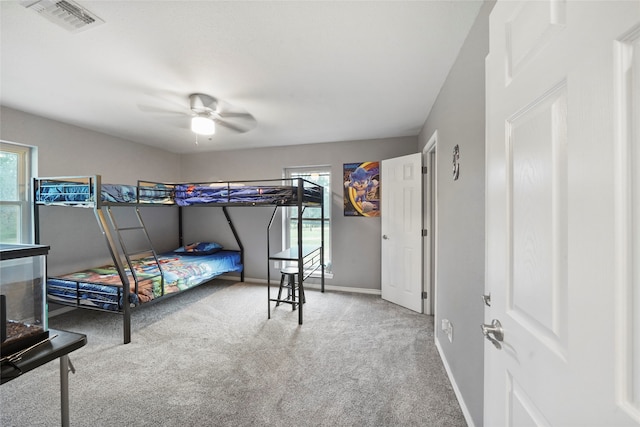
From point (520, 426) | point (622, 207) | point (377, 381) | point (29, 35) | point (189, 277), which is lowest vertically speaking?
point (377, 381)

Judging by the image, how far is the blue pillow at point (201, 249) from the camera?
14.5ft

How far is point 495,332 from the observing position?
87 cm

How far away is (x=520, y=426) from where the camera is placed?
75 centimetres

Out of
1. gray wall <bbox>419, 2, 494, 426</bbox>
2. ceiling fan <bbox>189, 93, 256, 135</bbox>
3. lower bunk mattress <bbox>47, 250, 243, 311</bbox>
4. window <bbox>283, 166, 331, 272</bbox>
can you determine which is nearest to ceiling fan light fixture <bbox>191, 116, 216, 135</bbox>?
ceiling fan <bbox>189, 93, 256, 135</bbox>

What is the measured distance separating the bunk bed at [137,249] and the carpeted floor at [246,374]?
0.34 metres

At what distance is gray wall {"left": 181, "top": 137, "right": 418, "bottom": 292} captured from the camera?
4.08m

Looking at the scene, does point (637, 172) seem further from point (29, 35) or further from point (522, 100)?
point (29, 35)

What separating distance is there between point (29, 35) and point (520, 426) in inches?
118

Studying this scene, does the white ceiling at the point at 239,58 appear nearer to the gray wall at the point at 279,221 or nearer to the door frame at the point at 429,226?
the door frame at the point at 429,226

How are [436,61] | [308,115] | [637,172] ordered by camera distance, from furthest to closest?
[308,115]
[436,61]
[637,172]

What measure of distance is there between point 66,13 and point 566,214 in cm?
234

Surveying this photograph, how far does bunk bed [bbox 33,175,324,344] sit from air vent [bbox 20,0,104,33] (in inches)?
60.0

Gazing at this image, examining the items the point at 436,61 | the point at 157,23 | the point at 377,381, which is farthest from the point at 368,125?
the point at 377,381

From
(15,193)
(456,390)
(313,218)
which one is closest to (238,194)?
(313,218)
